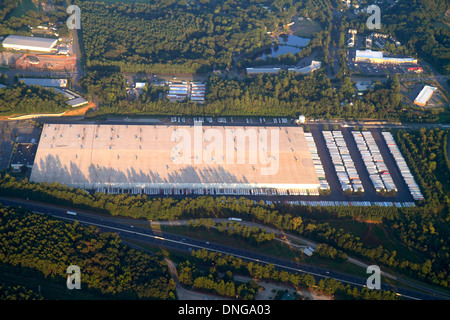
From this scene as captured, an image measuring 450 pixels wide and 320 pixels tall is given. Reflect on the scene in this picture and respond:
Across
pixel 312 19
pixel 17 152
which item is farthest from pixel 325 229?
pixel 312 19

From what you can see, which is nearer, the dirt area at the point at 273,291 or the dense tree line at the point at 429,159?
the dirt area at the point at 273,291

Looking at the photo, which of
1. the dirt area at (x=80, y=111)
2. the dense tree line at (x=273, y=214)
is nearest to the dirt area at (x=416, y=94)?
the dense tree line at (x=273, y=214)

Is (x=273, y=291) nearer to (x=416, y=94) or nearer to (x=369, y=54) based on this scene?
(x=416, y=94)

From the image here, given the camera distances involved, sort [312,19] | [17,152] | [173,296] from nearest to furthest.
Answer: [173,296] < [17,152] < [312,19]

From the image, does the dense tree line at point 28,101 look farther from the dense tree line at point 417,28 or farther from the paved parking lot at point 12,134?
the dense tree line at point 417,28

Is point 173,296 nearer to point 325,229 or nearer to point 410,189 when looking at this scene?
A: point 325,229

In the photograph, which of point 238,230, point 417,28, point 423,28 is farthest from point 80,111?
point 423,28
